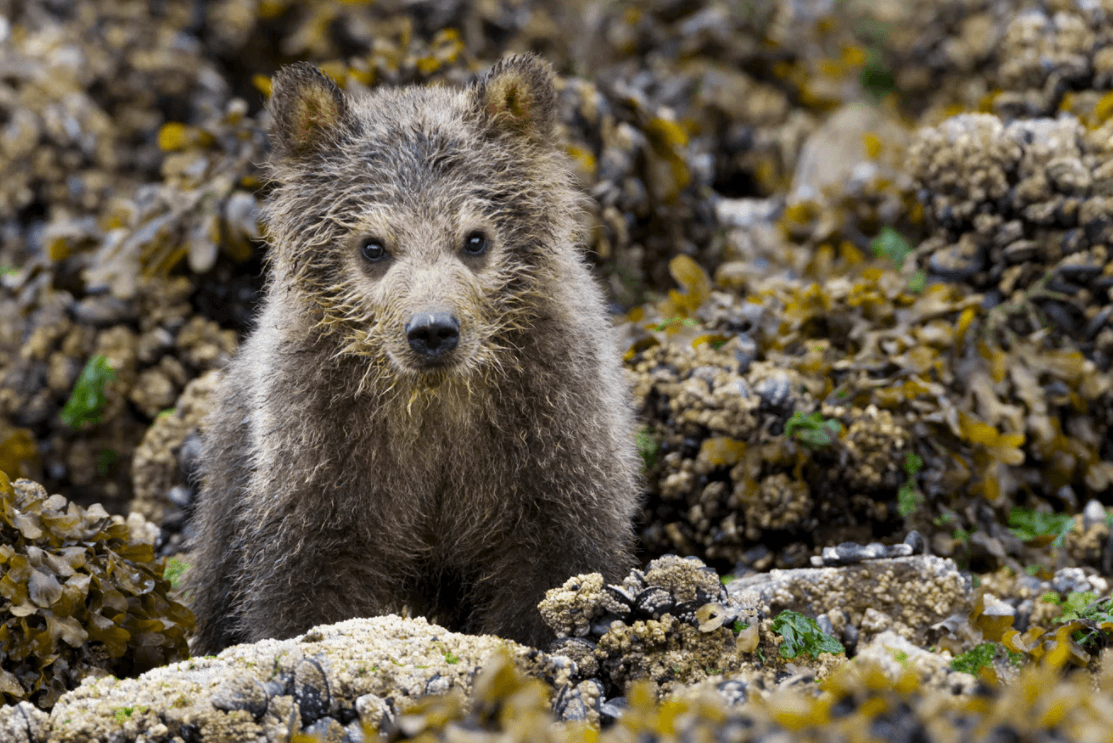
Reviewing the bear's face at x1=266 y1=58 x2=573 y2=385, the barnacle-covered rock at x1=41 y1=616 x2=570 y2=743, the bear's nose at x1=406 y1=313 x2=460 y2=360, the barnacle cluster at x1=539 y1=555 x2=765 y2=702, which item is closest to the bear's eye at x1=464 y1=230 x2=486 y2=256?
the bear's face at x1=266 y1=58 x2=573 y2=385

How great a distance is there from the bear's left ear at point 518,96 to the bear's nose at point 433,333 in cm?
103

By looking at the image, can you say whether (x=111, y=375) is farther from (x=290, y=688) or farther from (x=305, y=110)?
(x=290, y=688)

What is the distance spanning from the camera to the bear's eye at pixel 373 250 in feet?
14.4

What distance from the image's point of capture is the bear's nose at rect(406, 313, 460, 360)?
3.97 metres

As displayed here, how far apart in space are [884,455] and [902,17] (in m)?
7.19

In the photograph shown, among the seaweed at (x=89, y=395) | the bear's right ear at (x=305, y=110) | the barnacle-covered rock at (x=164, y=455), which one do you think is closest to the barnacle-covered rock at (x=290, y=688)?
the bear's right ear at (x=305, y=110)

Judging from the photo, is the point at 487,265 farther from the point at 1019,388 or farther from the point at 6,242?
the point at 6,242

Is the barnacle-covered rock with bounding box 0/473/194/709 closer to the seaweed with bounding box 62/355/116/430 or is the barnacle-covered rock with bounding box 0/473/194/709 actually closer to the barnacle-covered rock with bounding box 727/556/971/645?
the seaweed with bounding box 62/355/116/430

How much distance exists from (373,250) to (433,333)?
23.3 inches

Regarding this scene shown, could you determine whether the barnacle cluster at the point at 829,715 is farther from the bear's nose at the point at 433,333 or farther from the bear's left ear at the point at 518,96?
the bear's left ear at the point at 518,96

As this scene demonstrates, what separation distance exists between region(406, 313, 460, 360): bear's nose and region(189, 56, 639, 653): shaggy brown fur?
16 cm

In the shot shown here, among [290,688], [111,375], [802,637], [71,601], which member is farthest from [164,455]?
[802,637]

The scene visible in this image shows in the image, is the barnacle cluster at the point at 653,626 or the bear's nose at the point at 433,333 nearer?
the barnacle cluster at the point at 653,626

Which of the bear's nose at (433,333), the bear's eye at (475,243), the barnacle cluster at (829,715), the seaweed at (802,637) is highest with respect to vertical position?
the bear's eye at (475,243)
